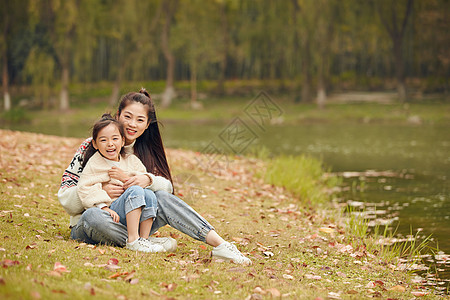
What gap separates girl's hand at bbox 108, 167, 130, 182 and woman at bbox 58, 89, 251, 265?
67mm

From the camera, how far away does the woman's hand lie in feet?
16.1

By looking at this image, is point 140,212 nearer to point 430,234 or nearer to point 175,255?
point 175,255

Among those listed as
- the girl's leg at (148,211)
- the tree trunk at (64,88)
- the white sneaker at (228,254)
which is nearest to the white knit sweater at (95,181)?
the girl's leg at (148,211)

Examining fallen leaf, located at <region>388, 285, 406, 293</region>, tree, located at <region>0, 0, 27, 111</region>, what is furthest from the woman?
tree, located at <region>0, 0, 27, 111</region>

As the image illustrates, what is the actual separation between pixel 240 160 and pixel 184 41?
22.2m

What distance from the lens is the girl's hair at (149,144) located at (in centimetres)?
526

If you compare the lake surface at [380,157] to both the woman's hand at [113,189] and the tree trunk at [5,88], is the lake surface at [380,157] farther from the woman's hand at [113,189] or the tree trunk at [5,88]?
the tree trunk at [5,88]

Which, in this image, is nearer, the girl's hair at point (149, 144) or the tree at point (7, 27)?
the girl's hair at point (149, 144)

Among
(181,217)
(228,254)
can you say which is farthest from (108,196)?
(228,254)

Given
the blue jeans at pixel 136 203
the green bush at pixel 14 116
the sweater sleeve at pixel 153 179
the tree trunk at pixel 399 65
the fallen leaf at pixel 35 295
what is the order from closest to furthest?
the fallen leaf at pixel 35 295, the blue jeans at pixel 136 203, the sweater sleeve at pixel 153 179, the green bush at pixel 14 116, the tree trunk at pixel 399 65

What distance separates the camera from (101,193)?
4.84 metres

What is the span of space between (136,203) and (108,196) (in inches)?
12.2

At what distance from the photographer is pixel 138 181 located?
4902 mm

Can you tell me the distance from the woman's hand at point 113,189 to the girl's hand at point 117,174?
3.0 inches
